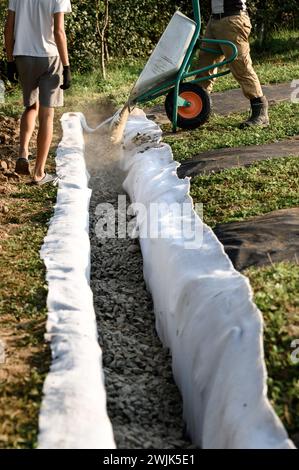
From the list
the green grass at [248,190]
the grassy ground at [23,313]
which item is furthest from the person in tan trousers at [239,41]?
the grassy ground at [23,313]

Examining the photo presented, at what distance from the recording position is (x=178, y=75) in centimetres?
654

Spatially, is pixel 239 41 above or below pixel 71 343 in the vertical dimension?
above

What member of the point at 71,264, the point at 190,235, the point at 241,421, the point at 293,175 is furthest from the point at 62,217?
the point at 241,421

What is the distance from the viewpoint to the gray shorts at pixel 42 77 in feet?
17.7

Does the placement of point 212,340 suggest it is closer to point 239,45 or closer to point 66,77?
point 66,77

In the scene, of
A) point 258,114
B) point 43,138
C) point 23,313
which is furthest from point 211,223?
point 258,114

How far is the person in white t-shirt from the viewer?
534 cm

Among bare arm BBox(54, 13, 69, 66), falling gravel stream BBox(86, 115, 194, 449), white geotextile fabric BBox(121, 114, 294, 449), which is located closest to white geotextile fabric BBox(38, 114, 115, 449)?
falling gravel stream BBox(86, 115, 194, 449)

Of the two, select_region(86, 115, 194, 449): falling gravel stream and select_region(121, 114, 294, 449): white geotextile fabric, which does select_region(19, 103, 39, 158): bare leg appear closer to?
select_region(86, 115, 194, 449): falling gravel stream

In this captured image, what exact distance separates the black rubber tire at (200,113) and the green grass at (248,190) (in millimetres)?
1372

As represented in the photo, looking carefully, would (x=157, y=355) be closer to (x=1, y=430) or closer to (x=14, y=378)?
(x=14, y=378)

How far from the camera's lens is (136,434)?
2.93 meters

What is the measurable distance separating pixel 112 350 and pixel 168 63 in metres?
3.48

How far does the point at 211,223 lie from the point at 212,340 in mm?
1566
